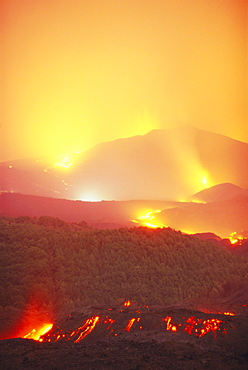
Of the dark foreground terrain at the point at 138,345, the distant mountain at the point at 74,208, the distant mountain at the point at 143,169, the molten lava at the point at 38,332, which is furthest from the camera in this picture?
the distant mountain at the point at 143,169

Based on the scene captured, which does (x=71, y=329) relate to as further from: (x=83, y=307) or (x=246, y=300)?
(x=246, y=300)

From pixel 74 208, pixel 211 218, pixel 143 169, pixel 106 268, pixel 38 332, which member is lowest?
pixel 38 332

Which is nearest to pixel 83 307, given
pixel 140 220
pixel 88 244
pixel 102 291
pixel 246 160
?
pixel 102 291

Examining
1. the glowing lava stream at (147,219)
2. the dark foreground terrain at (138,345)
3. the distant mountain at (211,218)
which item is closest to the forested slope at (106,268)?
the dark foreground terrain at (138,345)

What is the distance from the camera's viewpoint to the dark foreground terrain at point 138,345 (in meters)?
6.40

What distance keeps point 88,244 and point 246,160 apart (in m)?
70.3

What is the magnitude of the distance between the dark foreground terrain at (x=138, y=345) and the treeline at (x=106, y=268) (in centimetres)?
237

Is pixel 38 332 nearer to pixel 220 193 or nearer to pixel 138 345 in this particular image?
pixel 138 345

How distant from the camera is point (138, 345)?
739 cm

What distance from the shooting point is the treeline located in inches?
477

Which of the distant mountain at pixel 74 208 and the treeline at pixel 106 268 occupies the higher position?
the distant mountain at pixel 74 208

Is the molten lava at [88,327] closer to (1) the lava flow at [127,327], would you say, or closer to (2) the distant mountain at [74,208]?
(1) the lava flow at [127,327]

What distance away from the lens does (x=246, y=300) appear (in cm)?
1130

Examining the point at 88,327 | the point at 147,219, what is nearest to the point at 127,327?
the point at 88,327
